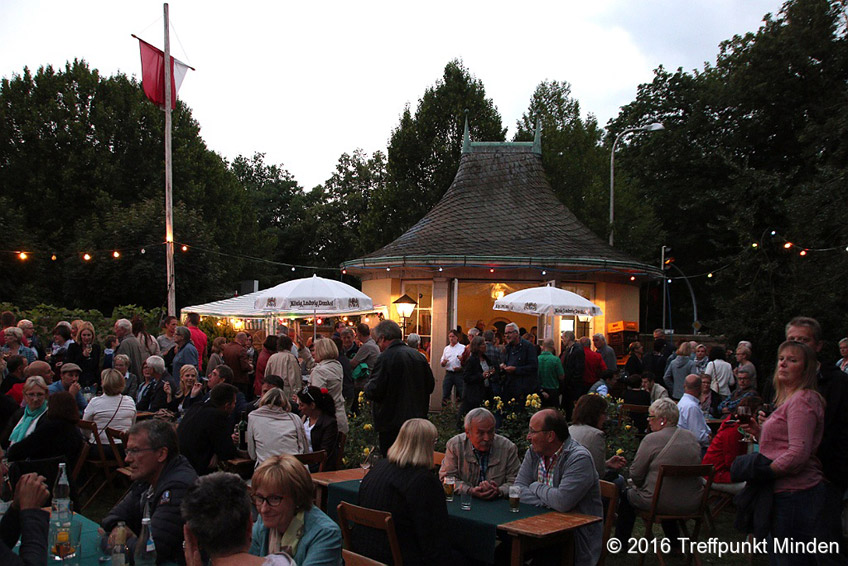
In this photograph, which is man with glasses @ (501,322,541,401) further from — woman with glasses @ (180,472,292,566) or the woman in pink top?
woman with glasses @ (180,472,292,566)

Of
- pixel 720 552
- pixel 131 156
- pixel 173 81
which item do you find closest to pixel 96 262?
pixel 131 156

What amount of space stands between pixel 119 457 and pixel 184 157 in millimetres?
30042

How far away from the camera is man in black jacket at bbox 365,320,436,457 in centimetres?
748

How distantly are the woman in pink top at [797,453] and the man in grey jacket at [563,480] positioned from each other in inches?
44.4

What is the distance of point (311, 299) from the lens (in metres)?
11.8

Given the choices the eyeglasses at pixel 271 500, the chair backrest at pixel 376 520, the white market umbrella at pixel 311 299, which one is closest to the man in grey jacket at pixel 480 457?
the chair backrest at pixel 376 520

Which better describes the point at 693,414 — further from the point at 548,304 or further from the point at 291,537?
the point at 291,537

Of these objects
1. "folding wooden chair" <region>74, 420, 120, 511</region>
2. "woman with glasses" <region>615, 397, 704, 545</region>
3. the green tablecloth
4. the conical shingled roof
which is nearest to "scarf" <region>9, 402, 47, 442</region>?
"folding wooden chair" <region>74, 420, 120, 511</region>

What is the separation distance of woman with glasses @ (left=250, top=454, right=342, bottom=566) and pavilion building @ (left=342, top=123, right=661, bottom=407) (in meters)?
13.4

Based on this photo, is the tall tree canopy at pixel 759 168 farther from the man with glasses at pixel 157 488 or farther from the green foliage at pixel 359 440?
the man with glasses at pixel 157 488

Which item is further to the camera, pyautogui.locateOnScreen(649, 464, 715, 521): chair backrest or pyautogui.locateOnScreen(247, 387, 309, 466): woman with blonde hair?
pyautogui.locateOnScreen(247, 387, 309, 466): woman with blonde hair

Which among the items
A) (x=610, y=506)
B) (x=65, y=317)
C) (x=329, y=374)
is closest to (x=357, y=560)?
(x=610, y=506)

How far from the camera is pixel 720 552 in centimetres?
670

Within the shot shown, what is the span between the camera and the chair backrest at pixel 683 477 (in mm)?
5977
